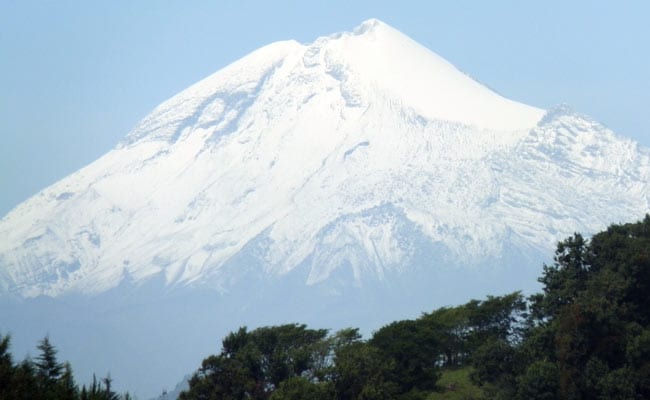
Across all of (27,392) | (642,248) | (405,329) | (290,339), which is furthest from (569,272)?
(27,392)

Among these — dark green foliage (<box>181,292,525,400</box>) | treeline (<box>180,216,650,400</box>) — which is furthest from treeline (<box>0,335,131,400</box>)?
treeline (<box>180,216,650,400</box>)

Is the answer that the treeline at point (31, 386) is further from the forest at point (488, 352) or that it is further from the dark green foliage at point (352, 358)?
the dark green foliage at point (352, 358)

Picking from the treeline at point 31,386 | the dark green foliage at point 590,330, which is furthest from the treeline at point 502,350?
the treeline at point 31,386

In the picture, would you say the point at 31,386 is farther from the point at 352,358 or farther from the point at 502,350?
the point at 502,350

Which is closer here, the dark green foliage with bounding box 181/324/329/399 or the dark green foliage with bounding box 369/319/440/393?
the dark green foliage with bounding box 181/324/329/399

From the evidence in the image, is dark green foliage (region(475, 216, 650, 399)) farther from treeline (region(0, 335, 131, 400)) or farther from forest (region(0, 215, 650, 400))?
treeline (region(0, 335, 131, 400))

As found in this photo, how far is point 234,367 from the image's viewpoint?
91.2 metres

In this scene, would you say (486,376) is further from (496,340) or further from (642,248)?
(642,248)

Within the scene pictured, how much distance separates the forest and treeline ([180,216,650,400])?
9 centimetres

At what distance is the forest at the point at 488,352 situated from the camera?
3081 inches

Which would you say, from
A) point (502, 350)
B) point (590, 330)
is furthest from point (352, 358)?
point (590, 330)

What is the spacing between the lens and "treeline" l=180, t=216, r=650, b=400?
79.2 meters

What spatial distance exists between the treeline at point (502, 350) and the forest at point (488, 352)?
86 millimetres

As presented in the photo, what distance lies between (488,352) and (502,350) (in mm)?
917
